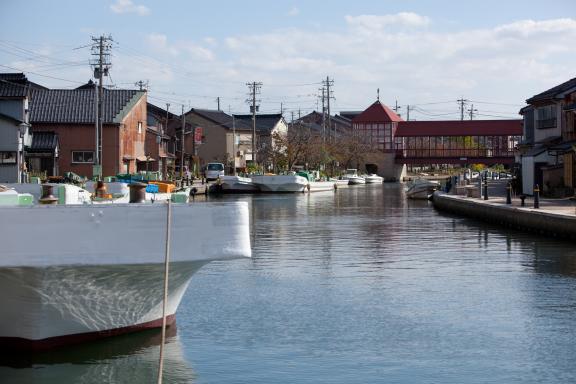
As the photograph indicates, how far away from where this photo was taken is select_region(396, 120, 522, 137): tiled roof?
99.6m

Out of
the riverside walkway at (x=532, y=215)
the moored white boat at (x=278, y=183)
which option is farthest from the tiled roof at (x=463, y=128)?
the riverside walkway at (x=532, y=215)

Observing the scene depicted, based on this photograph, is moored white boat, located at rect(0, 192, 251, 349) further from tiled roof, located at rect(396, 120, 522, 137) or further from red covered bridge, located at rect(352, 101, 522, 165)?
tiled roof, located at rect(396, 120, 522, 137)

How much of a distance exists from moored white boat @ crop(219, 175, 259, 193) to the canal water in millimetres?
41296

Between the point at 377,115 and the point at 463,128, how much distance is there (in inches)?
459

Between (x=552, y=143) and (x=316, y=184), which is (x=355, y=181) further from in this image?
(x=552, y=143)

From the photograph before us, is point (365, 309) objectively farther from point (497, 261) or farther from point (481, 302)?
point (497, 261)

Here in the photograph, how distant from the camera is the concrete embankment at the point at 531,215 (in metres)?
26.5

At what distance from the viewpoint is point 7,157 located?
157 feet

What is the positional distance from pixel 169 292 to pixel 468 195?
123 ft

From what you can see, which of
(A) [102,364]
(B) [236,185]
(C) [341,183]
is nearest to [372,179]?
(C) [341,183]

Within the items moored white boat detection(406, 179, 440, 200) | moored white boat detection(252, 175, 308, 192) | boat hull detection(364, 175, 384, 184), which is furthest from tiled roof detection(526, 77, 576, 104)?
boat hull detection(364, 175, 384, 184)

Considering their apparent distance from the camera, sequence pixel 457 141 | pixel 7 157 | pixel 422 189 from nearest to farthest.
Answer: pixel 7 157 → pixel 422 189 → pixel 457 141

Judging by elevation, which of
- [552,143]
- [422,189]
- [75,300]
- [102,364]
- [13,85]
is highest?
[13,85]

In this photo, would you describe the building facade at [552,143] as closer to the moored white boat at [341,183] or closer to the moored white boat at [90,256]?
the moored white boat at [341,183]
